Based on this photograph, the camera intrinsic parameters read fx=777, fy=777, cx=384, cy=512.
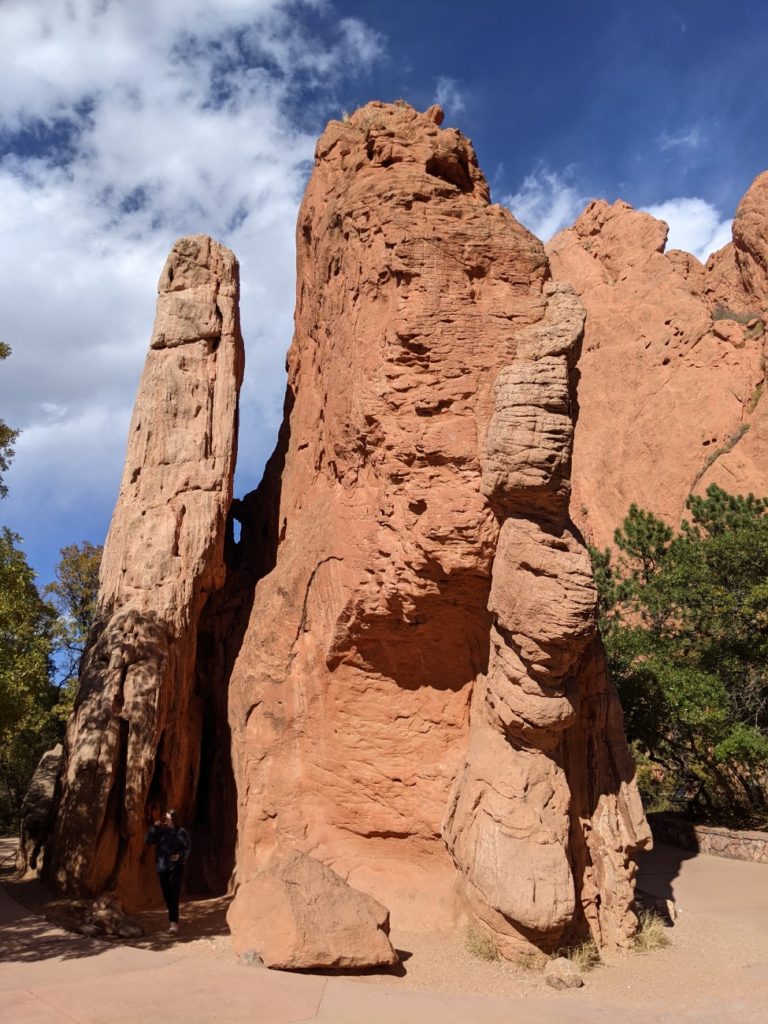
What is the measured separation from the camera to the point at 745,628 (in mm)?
17641

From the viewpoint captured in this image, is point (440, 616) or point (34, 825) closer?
point (440, 616)

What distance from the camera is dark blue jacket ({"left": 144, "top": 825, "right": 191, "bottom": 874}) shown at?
9227mm

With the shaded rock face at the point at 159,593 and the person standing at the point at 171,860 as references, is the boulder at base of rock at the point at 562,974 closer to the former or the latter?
the person standing at the point at 171,860

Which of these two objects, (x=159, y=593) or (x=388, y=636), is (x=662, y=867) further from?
A: (x=159, y=593)

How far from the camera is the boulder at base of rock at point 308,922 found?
7.12 metres

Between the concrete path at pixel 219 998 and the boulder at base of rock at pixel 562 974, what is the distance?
145mm

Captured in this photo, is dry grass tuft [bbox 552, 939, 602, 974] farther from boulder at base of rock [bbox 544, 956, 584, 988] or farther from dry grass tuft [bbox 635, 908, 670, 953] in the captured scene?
dry grass tuft [bbox 635, 908, 670, 953]

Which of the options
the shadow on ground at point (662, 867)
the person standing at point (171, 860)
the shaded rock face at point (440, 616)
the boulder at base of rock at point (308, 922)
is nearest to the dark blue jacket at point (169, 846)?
the person standing at point (171, 860)

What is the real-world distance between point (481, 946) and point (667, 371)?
125ft

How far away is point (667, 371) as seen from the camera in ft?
137

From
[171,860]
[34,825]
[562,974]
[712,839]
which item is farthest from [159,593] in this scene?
[712,839]

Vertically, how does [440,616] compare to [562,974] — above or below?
above

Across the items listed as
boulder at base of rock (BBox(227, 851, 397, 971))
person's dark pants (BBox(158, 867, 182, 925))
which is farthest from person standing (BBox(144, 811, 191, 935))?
boulder at base of rock (BBox(227, 851, 397, 971))

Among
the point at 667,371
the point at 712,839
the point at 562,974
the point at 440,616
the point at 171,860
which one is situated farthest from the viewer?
the point at 667,371
